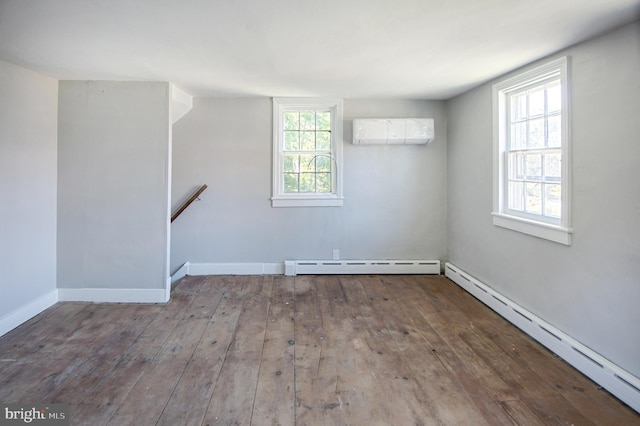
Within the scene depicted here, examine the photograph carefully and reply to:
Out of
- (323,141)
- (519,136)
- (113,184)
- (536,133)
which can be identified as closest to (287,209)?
(323,141)

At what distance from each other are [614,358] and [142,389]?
9.58 ft

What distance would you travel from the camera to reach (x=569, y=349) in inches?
92.7

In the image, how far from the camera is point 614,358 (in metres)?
2.07

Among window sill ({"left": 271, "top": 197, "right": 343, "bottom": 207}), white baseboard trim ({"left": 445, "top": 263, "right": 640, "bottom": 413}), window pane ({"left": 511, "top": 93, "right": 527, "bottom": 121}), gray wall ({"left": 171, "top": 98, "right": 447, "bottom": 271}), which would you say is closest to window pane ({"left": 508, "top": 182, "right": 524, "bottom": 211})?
window pane ({"left": 511, "top": 93, "right": 527, "bottom": 121})

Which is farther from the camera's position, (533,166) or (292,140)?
(292,140)

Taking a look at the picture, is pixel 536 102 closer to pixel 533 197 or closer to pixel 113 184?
pixel 533 197

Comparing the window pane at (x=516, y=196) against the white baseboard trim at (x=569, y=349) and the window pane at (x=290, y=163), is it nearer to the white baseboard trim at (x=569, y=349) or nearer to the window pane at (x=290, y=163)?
the white baseboard trim at (x=569, y=349)

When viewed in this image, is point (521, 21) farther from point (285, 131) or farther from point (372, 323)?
point (285, 131)

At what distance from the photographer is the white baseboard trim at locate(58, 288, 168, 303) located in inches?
136

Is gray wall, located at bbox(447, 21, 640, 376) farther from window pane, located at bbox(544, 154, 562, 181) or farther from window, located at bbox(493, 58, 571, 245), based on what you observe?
window pane, located at bbox(544, 154, 562, 181)

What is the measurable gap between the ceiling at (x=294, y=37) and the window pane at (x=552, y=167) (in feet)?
2.63

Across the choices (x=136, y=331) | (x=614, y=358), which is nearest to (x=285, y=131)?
(x=136, y=331)

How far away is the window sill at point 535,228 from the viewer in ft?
8.10

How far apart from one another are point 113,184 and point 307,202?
2.16 metres
